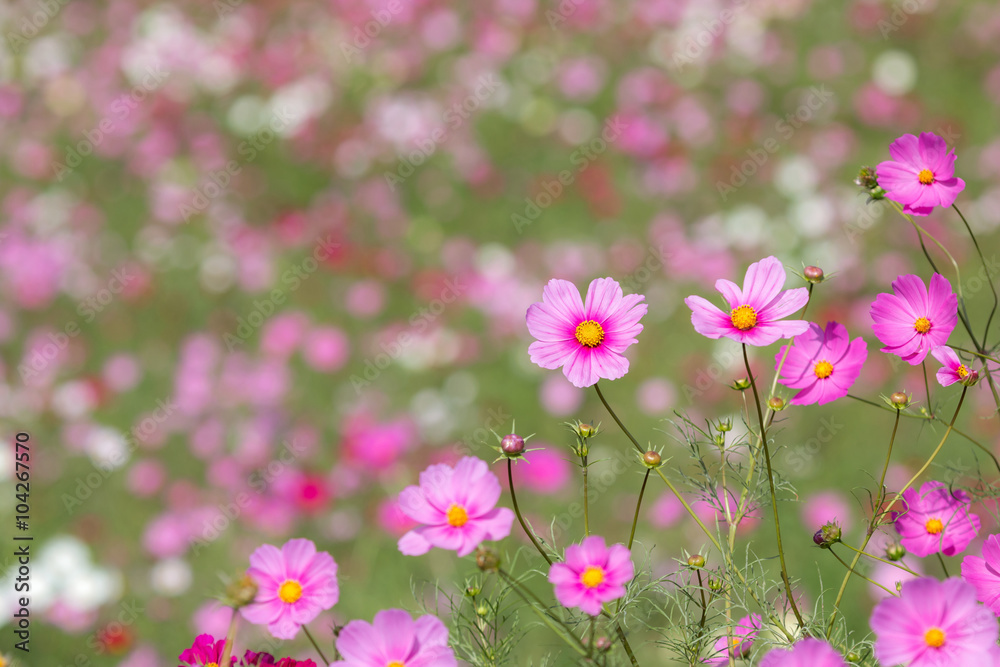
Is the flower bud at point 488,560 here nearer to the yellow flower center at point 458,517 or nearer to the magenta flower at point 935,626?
the yellow flower center at point 458,517

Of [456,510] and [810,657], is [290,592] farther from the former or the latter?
[810,657]

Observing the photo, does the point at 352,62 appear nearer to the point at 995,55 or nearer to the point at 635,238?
the point at 635,238

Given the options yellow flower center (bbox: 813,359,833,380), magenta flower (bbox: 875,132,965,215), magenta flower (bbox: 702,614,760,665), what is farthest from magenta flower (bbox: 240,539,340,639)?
magenta flower (bbox: 875,132,965,215)

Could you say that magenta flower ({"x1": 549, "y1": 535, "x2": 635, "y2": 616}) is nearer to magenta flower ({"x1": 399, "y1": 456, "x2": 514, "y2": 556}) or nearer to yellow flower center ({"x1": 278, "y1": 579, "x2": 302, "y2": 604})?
magenta flower ({"x1": 399, "y1": 456, "x2": 514, "y2": 556})

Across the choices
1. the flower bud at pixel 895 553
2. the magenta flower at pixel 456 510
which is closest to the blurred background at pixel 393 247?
the flower bud at pixel 895 553

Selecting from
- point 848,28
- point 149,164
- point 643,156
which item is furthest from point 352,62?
point 848,28

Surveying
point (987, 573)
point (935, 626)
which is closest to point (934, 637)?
point (935, 626)
